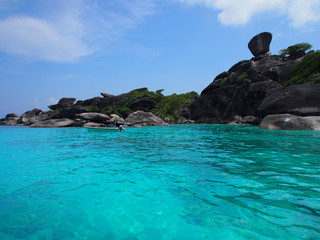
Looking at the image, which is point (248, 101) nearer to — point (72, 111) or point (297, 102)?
point (297, 102)

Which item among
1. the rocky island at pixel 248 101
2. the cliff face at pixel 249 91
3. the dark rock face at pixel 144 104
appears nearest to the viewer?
the rocky island at pixel 248 101

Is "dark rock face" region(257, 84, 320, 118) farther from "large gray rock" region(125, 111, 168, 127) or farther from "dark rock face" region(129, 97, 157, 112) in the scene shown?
"dark rock face" region(129, 97, 157, 112)

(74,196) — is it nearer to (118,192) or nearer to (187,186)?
(118,192)

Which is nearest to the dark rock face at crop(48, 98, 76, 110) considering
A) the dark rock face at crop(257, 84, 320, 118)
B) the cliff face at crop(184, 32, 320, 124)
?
the cliff face at crop(184, 32, 320, 124)

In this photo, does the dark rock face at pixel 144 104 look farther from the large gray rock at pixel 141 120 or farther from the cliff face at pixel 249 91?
the large gray rock at pixel 141 120

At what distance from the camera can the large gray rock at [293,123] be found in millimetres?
17250

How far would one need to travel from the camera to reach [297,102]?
21.7m

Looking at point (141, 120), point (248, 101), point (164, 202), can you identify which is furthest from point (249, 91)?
point (164, 202)

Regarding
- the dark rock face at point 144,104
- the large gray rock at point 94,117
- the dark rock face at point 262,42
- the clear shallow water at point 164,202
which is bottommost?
the clear shallow water at point 164,202

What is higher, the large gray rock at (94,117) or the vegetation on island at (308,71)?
the vegetation on island at (308,71)

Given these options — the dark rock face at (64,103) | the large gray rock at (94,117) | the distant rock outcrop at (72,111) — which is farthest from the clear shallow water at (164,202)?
the dark rock face at (64,103)

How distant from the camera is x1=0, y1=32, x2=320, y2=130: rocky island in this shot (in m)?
21.1

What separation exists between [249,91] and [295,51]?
1403cm

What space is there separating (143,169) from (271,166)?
3.75m
